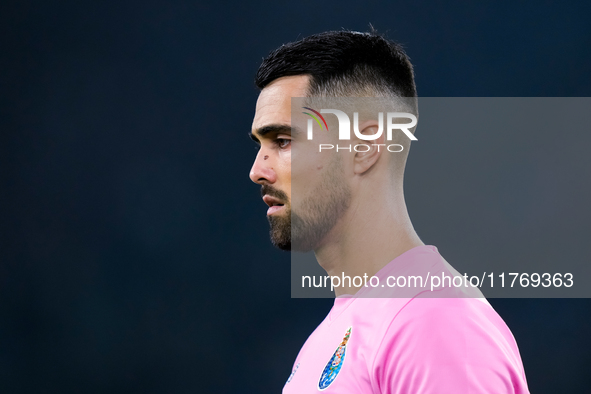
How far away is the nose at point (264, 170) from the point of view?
104cm

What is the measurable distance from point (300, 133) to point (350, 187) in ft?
0.47

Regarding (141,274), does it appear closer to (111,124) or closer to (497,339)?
(111,124)

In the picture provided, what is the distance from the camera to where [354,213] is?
102 centimetres

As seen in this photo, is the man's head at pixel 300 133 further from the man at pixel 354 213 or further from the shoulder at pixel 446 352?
the shoulder at pixel 446 352

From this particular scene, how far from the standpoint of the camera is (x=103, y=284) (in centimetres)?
261

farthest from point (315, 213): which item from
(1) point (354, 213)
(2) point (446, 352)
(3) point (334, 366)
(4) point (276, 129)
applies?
(2) point (446, 352)

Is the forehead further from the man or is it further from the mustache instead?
the mustache

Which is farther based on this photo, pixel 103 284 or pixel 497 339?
pixel 103 284


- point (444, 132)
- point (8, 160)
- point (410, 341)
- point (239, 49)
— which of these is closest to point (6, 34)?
point (8, 160)

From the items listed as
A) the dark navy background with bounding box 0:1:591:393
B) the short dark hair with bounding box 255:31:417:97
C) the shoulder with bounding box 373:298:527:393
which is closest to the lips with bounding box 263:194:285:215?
the short dark hair with bounding box 255:31:417:97

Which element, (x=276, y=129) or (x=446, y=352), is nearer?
(x=446, y=352)

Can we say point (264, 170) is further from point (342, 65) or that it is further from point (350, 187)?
point (342, 65)

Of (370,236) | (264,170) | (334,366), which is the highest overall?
(264,170)

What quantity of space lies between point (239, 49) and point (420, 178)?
1.42m
